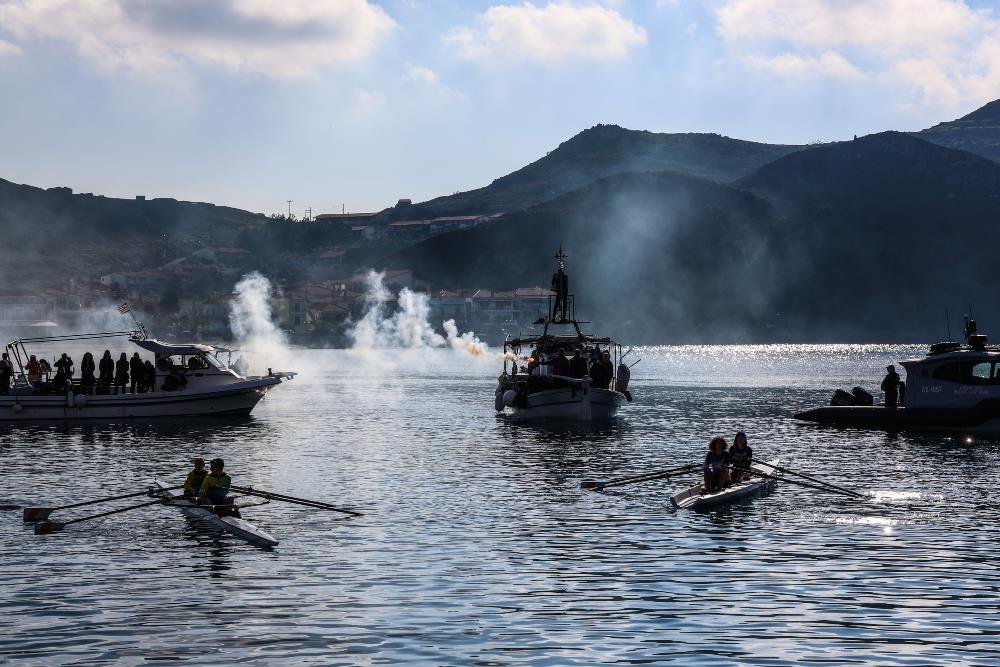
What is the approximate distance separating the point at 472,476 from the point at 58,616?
75.5 ft

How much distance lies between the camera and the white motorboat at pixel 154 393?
203 feet

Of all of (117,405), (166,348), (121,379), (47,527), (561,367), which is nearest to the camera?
(47,527)

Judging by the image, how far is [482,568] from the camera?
26328mm

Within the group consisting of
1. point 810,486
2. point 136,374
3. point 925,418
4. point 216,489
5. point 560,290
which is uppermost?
point 560,290

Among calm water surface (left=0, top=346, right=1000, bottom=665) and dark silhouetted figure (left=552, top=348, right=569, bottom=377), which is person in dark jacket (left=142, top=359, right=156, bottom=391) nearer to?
calm water surface (left=0, top=346, right=1000, bottom=665)

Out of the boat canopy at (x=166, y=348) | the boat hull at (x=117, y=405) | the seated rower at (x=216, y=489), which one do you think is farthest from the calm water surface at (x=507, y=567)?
the boat canopy at (x=166, y=348)

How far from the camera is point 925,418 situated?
5734 centimetres

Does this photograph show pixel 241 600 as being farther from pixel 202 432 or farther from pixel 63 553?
pixel 202 432

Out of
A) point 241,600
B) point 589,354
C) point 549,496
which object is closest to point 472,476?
point 549,496

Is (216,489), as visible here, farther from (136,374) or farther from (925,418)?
(925,418)

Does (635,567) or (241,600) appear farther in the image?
(635,567)

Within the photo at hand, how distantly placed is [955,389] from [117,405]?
44160 mm

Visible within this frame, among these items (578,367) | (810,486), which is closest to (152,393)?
(578,367)

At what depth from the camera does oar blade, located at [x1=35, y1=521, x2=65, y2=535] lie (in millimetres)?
30234
